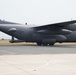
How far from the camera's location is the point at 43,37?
3456 centimetres

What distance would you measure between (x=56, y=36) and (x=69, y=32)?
2026 mm
